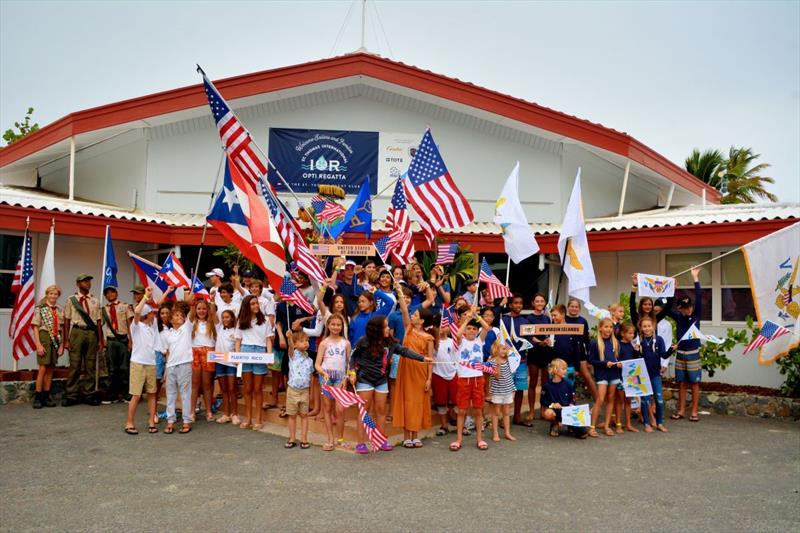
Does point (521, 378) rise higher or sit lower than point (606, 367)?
lower

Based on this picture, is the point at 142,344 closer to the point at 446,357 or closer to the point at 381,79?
the point at 446,357

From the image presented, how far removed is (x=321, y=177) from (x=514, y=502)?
9.38 metres

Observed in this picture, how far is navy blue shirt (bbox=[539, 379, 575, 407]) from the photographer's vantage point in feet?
27.5

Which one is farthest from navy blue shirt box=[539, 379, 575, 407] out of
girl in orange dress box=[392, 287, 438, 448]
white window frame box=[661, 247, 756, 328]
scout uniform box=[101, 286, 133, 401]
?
scout uniform box=[101, 286, 133, 401]

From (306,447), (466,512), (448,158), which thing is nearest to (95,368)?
(306,447)

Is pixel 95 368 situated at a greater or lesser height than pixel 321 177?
lesser

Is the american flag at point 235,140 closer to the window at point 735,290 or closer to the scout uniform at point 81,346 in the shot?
the scout uniform at point 81,346

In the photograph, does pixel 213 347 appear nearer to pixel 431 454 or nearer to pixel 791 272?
pixel 431 454

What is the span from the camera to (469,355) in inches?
306

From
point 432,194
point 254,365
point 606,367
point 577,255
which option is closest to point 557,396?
point 606,367

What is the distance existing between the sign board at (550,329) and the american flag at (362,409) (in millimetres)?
2602

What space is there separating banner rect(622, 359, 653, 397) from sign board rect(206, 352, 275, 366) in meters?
4.75

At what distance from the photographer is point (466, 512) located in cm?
522

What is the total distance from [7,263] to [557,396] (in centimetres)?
995
